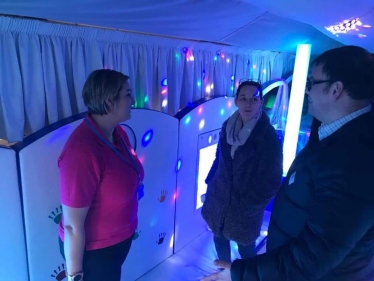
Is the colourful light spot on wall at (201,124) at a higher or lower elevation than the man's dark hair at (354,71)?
lower

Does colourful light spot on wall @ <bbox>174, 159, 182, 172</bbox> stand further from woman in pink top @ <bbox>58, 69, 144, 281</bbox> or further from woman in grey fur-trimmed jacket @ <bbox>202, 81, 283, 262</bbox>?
woman in pink top @ <bbox>58, 69, 144, 281</bbox>

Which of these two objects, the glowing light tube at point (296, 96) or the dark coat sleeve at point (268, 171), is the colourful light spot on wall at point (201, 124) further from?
the glowing light tube at point (296, 96)

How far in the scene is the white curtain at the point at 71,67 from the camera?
3.94ft

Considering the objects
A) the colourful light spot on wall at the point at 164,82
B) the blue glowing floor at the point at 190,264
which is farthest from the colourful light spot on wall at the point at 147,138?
the blue glowing floor at the point at 190,264

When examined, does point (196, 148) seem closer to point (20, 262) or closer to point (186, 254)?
Answer: point (186, 254)

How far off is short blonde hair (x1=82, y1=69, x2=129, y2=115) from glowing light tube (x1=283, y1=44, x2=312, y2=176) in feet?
7.47

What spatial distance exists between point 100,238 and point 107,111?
0.49m

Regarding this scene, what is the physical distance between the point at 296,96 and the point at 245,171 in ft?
5.57

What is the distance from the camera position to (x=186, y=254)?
89.2 inches

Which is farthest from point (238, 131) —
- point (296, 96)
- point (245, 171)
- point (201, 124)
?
point (296, 96)

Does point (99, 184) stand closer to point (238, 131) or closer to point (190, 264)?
point (238, 131)

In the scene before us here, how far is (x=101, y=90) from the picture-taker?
1.09m

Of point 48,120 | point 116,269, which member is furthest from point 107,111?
point 116,269

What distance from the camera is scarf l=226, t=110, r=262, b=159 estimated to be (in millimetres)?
1574
